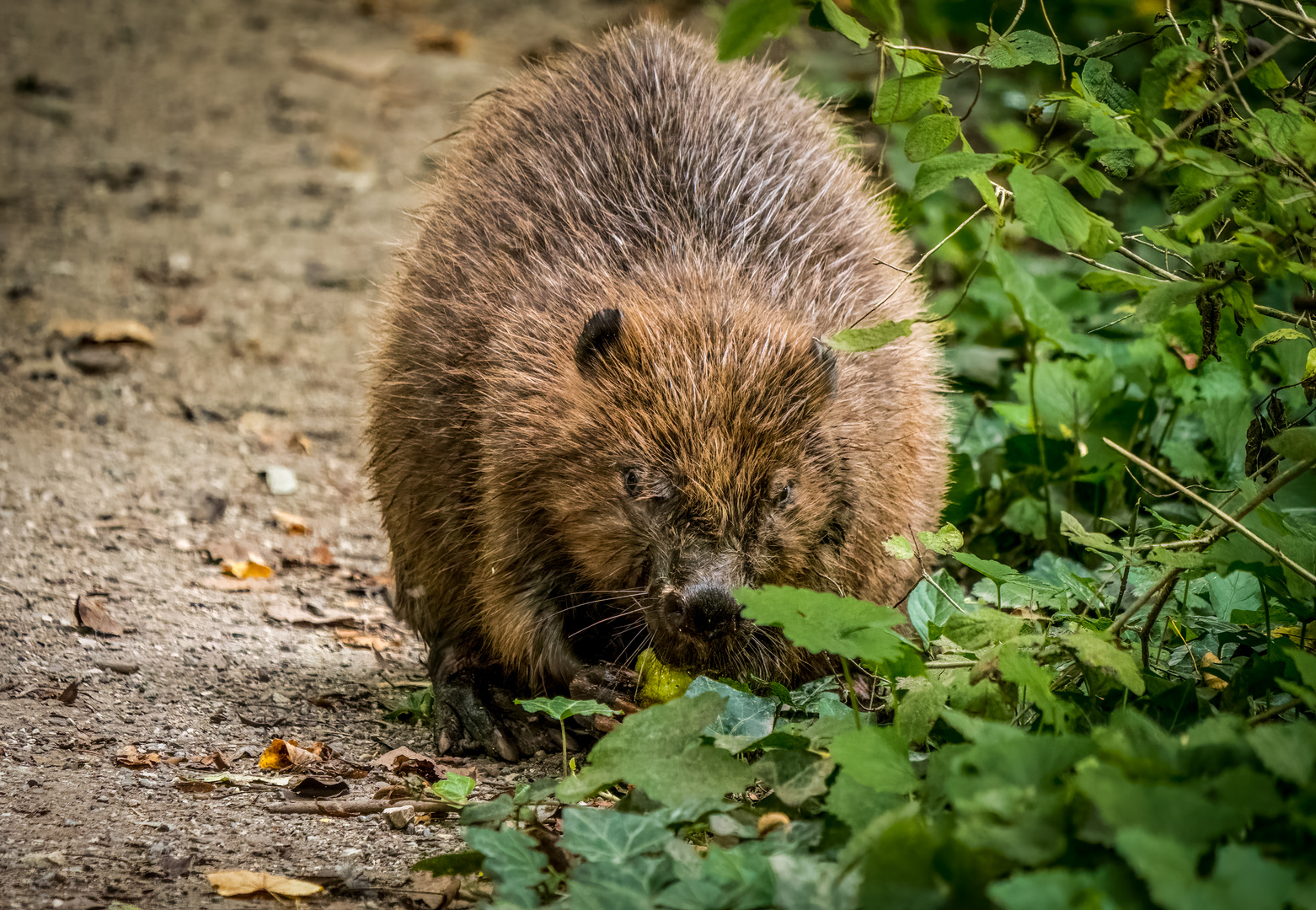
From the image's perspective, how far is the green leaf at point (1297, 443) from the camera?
8.57 feet

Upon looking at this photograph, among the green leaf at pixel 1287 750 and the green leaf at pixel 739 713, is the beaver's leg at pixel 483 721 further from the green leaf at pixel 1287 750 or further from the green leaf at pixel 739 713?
the green leaf at pixel 1287 750

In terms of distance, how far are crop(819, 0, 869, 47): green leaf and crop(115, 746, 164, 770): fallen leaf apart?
251 cm

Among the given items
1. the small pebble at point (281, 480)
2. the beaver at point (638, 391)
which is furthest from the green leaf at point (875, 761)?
the small pebble at point (281, 480)

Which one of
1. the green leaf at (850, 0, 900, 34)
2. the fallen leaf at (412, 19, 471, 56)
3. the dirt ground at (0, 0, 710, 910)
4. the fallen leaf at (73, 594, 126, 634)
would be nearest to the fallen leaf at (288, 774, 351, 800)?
the dirt ground at (0, 0, 710, 910)

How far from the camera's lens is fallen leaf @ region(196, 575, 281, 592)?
177 inches

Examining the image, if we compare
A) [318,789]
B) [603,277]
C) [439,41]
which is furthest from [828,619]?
[439,41]

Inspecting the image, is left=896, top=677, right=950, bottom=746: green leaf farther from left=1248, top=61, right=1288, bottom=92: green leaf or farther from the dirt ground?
left=1248, top=61, right=1288, bottom=92: green leaf

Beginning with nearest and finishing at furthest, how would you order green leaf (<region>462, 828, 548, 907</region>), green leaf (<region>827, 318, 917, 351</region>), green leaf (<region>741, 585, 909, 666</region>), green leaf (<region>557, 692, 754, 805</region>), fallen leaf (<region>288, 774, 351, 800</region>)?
green leaf (<region>462, 828, 548, 907</region>), green leaf (<region>741, 585, 909, 666</region>), green leaf (<region>557, 692, 754, 805</region>), green leaf (<region>827, 318, 917, 351</region>), fallen leaf (<region>288, 774, 351, 800</region>)

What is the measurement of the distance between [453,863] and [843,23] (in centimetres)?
198

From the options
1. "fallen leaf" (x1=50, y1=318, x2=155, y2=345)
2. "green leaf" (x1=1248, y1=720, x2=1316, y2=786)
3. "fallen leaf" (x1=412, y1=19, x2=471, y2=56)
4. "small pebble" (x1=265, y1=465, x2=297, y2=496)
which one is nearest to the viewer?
"green leaf" (x1=1248, y1=720, x2=1316, y2=786)

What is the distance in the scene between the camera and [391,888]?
8.63 feet

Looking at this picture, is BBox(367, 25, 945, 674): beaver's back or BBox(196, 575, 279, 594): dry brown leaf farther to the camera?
BBox(196, 575, 279, 594): dry brown leaf

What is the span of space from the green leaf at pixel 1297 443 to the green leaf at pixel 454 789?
6.73ft

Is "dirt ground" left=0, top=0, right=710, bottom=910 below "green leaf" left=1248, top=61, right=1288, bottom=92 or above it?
below
